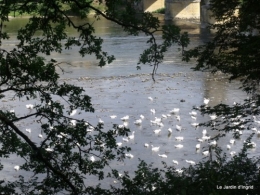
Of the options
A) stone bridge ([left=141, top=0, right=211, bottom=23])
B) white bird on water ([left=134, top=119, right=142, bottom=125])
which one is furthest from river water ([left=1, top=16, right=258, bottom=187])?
stone bridge ([left=141, top=0, right=211, bottom=23])

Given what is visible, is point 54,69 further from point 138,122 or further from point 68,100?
point 138,122

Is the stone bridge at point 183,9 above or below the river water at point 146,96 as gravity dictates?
above

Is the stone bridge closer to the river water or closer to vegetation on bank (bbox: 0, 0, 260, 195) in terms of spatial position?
the river water

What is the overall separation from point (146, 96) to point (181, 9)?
89.0 feet

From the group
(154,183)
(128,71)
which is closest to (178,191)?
(154,183)

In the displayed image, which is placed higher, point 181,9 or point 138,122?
point 181,9

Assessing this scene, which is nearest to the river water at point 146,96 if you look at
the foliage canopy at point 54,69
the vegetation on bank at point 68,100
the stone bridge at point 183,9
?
the vegetation on bank at point 68,100

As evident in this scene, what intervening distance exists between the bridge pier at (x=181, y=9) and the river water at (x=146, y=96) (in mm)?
15541

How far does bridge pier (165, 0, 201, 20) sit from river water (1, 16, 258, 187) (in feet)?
51.0

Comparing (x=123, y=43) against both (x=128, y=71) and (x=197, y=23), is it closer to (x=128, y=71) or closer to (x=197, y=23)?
(x=128, y=71)

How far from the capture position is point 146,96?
62.3ft

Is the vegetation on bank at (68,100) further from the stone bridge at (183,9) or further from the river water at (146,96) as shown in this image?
the stone bridge at (183,9)

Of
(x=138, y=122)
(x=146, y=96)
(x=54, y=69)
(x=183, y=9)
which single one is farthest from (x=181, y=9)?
(x=54, y=69)

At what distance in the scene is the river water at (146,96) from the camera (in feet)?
43.2
